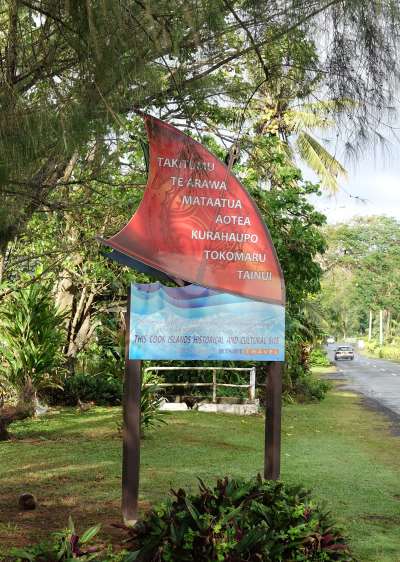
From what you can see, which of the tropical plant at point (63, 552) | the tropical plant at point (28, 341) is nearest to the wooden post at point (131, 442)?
the tropical plant at point (63, 552)

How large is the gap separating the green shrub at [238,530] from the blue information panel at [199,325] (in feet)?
6.35

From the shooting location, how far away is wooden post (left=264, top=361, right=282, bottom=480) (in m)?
→ 6.96

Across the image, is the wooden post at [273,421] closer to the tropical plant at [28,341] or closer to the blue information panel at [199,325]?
the blue information panel at [199,325]

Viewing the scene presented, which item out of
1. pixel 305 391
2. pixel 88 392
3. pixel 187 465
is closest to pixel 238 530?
pixel 187 465

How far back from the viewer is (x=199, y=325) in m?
6.66

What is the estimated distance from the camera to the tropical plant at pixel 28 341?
14109mm

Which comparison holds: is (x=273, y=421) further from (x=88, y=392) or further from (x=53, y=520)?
(x=88, y=392)

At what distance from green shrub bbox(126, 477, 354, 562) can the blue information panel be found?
1935 mm

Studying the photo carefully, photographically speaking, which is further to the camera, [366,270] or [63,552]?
[366,270]

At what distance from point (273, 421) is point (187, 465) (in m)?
3.00

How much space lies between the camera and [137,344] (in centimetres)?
646

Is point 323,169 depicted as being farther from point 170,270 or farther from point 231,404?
point 170,270

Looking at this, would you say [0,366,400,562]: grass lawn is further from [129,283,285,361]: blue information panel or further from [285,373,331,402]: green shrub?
[285,373,331,402]: green shrub

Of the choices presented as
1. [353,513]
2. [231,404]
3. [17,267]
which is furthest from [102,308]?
[353,513]
